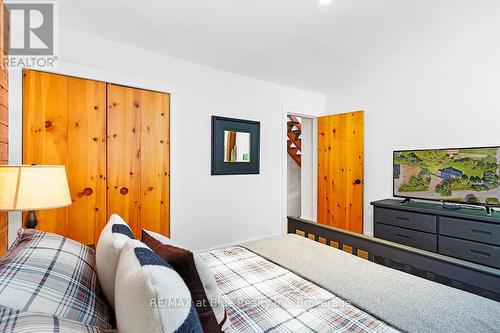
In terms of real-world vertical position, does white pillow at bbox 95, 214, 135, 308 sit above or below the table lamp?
below

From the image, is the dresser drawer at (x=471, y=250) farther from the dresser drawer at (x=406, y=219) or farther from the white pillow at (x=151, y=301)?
the white pillow at (x=151, y=301)

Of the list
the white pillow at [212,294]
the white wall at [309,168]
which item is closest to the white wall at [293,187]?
the white wall at [309,168]

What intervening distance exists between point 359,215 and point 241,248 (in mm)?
2534

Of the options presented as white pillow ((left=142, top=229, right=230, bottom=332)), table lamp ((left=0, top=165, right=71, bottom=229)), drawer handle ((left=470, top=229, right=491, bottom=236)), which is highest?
table lamp ((left=0, top=165, right=71, bottom=229))

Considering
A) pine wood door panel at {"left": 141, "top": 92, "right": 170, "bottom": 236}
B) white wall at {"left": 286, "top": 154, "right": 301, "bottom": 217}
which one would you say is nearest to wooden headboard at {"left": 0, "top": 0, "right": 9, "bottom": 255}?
pine wood door panel at {"left": 141, "top": 92, "right": 170, "bottom": 236}

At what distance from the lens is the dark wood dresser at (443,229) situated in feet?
7.45

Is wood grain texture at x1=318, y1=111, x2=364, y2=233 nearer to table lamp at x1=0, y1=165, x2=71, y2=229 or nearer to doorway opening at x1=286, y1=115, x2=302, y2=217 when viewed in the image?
doorway opening at x1=286, y1=115, x2=302, y2=217

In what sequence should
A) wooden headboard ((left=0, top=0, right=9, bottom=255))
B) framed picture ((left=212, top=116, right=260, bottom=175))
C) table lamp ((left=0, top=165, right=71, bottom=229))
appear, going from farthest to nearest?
framed picture ((left=212, top=116, right=260, bottom=175))
wooden headboard ((left=0, top=0, right=9, bottom=255))
table lamp ((left=0, top=165, right=71, bottom=229))

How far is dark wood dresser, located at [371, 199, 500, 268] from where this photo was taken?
7.45 feet

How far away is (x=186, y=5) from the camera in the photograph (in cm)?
190

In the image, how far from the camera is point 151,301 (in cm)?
56

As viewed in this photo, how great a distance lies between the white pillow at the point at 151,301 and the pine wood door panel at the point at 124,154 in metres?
2.01

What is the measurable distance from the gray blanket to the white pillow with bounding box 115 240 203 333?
801 mm

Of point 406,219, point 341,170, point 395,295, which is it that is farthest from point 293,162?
point 395,295
